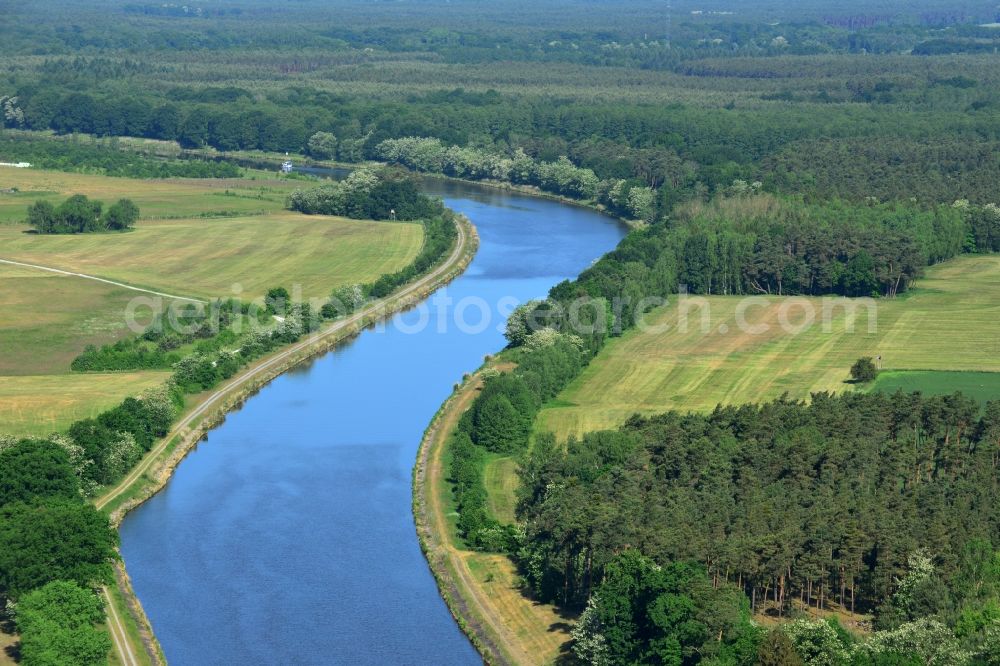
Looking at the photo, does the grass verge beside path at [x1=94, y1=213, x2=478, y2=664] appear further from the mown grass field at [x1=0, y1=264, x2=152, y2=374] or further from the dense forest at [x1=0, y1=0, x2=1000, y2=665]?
Answer: the mown grass field at [x1=0, y1=264, x2=152, y2=374]

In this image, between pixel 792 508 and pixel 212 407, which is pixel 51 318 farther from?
pixel 792 508

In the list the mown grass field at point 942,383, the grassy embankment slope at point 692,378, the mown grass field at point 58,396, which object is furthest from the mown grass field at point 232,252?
the mown grass field at point 942,383

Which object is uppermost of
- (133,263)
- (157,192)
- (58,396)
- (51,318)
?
(58,396)

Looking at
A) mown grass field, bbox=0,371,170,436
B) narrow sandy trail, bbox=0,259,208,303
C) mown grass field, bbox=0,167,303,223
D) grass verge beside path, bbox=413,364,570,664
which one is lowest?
mown grass field, bbox=0,167,303,223

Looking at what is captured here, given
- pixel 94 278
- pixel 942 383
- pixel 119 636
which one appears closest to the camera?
pixel 119 636

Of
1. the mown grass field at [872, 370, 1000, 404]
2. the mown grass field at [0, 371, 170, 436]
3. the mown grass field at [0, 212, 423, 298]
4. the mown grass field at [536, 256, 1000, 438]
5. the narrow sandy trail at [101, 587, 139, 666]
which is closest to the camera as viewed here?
the narrow sandy trail at [101, 587, 139, 666]

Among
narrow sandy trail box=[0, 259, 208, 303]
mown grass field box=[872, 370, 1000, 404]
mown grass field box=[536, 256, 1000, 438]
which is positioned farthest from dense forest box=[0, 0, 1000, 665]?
mown grass field box=[872, 370, 1000, 404]

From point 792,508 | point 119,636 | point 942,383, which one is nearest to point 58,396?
point 119,636

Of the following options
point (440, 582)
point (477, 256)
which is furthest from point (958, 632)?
point (477, 256)
